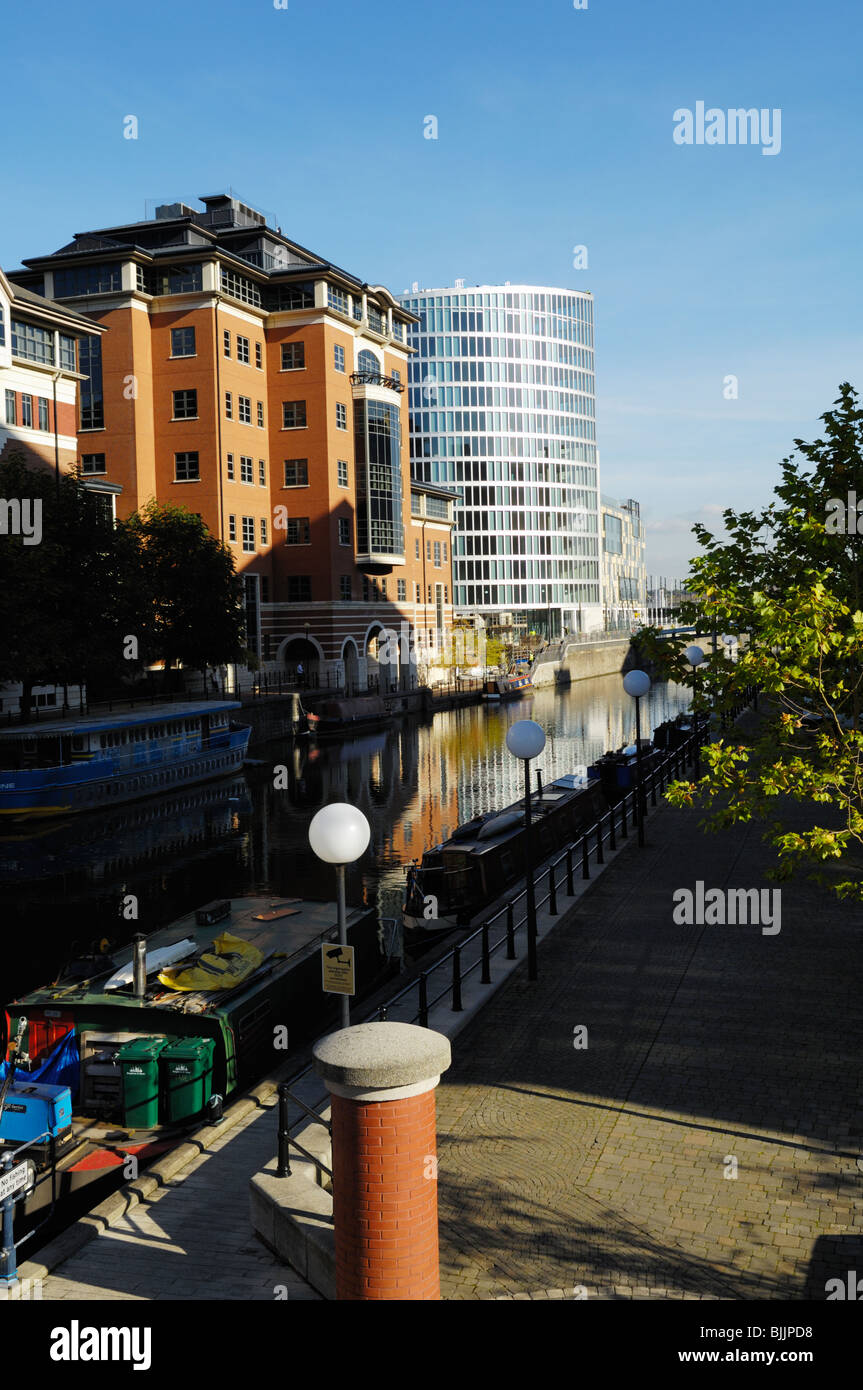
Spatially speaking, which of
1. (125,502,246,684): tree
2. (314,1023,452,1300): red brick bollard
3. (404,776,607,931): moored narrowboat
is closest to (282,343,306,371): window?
(125,502,246,684): tree

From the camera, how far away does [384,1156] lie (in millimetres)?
6434

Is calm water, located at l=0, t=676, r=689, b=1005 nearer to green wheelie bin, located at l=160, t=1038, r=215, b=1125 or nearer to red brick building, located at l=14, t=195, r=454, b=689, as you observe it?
green wheelie bin, located at l=160, t=1038, r=215, b=1125

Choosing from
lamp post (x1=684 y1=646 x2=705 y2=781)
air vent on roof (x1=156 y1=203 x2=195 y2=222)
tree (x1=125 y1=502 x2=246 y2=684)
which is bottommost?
lamp post (x1=684 y1=646 x2=705 y2=781)

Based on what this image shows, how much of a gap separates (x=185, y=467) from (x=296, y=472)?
28.1 ft

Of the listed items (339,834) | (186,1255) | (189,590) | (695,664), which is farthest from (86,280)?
(186,1255)

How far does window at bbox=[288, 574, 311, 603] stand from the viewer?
71812 mm

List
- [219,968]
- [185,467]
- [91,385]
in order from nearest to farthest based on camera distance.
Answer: [219,968], [91,385], [185,467]

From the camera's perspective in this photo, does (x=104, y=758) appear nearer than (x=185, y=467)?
Yes

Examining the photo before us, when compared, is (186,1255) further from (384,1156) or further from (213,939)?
(213,939)

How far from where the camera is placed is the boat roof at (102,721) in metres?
36.9

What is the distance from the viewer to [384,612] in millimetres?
79438

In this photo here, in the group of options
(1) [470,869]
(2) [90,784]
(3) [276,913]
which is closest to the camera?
(3) [276,913]

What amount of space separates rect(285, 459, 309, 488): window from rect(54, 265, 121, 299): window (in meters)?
15.1
